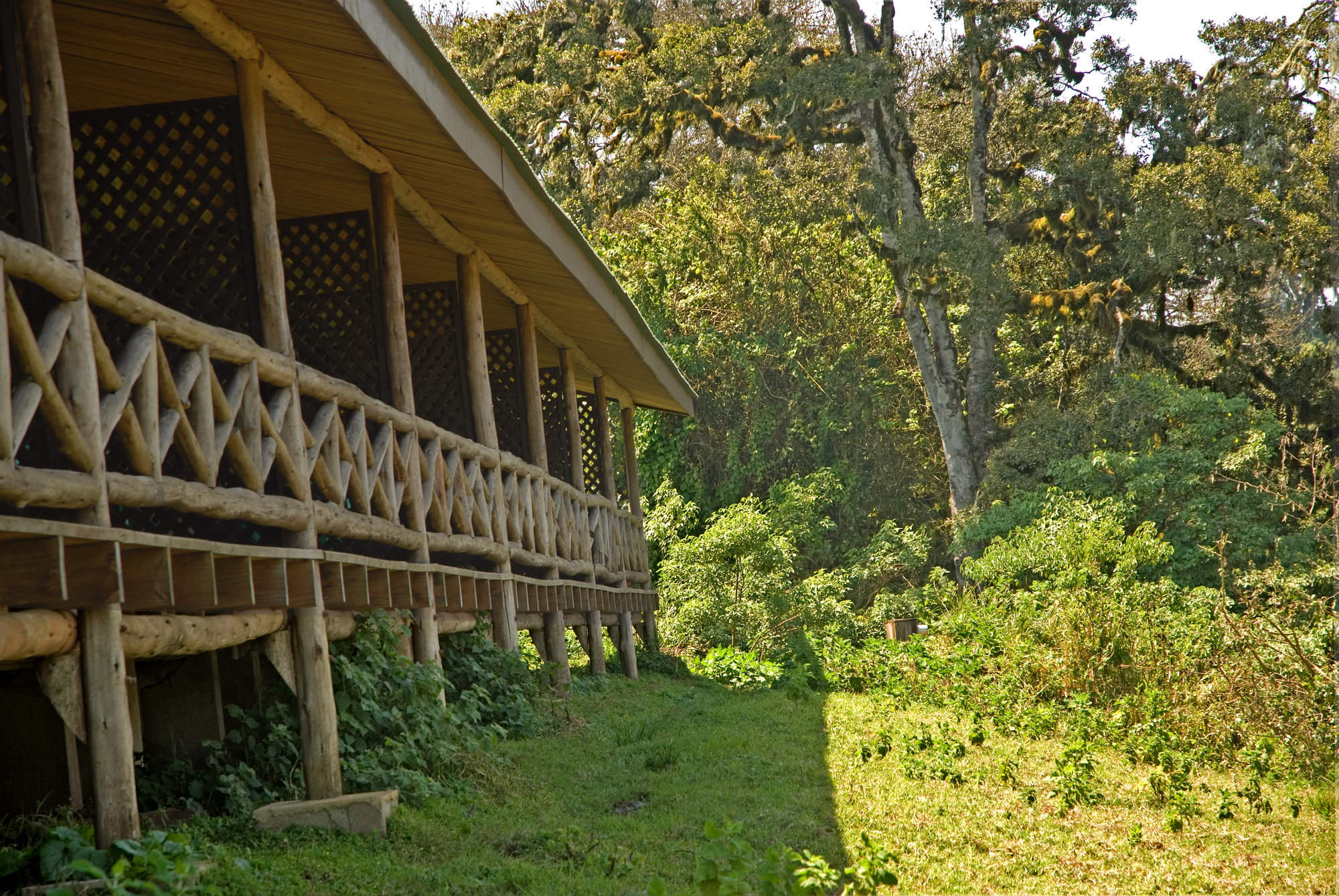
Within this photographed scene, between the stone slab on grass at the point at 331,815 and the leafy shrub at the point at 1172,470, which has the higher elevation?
the leafy shrub at the point at 1172,470

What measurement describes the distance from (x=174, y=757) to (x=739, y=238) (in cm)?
2065

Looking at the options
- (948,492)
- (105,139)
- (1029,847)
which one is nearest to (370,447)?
(105,139)

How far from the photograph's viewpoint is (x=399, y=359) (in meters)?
8.28

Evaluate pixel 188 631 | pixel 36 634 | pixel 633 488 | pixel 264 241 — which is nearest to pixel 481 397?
pixel 264 241

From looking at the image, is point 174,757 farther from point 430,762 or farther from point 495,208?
point 495,208

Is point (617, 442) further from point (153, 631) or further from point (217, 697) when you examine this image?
point (153, 631)

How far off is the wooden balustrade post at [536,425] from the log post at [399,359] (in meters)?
3.21

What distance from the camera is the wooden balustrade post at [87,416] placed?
14.6ft

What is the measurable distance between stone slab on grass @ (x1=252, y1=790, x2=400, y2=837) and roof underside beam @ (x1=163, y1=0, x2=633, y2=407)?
3.54m

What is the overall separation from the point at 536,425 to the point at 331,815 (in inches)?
259

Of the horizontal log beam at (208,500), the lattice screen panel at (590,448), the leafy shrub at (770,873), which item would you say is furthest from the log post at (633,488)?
the leafy shrub at (770,873)

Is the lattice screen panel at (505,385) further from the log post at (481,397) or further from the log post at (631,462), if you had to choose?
the log post at (631,462)

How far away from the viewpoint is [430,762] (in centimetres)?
696

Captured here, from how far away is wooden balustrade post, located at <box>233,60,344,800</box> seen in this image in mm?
6129
